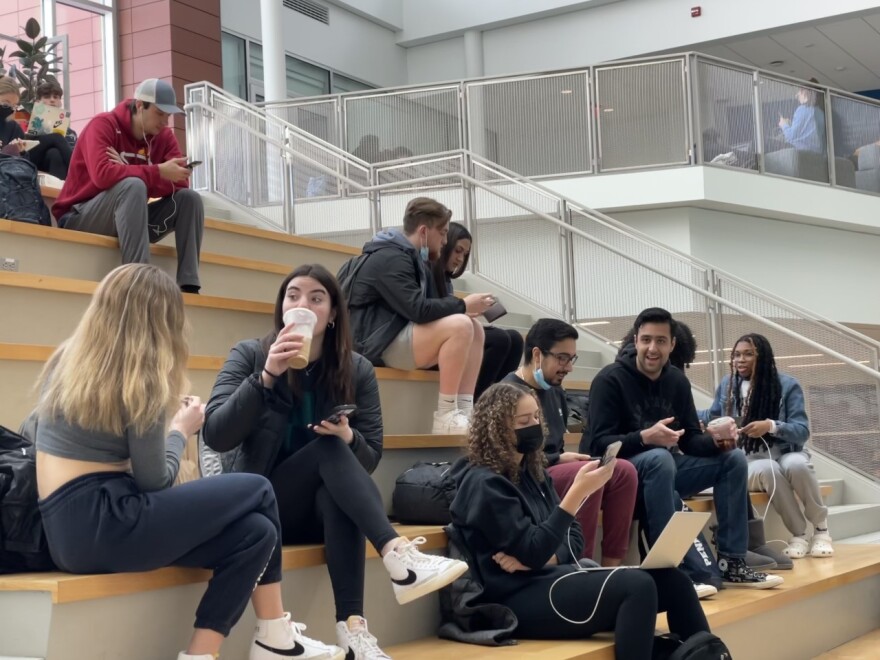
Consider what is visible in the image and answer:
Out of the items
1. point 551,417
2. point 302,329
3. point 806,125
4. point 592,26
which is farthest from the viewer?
point 592,26

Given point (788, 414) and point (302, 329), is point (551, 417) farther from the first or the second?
point (788, 414)

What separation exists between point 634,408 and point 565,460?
490mm

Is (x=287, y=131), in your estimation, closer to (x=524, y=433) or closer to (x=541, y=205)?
(x=541, y=205)

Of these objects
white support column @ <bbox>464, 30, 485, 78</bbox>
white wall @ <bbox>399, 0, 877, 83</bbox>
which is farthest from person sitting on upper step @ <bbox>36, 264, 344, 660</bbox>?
white support column @ <bbox>464, 30, 485, 78</bbox>

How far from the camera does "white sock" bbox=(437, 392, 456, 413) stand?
467cm

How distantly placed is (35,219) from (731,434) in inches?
119

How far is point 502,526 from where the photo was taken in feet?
11.4

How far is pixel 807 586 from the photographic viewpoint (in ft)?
14.9

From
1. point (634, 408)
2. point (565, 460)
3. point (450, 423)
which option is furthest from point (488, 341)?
point (565, 460)

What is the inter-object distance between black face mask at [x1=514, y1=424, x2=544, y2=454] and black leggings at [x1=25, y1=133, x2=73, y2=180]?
396cm

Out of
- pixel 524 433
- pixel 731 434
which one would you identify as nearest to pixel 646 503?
pixel 731 434

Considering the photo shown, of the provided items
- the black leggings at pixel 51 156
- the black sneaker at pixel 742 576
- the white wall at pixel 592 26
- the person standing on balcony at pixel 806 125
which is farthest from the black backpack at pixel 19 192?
the white wall at pixel 592 26

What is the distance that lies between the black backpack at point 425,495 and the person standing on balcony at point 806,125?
7.31 metres

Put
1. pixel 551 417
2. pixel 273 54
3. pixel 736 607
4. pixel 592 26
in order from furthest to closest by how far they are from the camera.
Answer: pixel 592 26 → pixel 273 54 → pixel 551 417 → pixel 736 607
